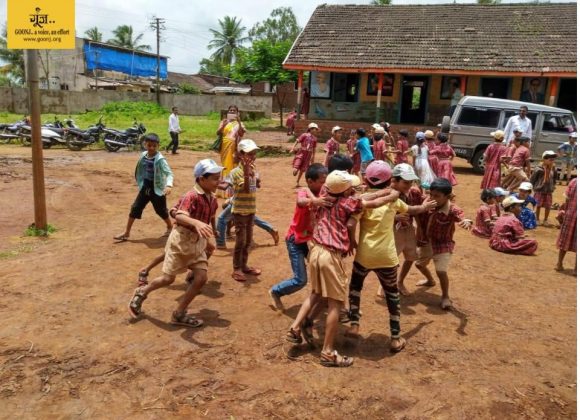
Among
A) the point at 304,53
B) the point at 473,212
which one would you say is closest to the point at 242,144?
the point at 473,212

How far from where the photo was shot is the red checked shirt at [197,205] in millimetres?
4316

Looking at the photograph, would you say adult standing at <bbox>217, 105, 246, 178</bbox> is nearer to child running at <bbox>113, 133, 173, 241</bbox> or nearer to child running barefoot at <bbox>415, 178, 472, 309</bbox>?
child running at <bbox>113, 133, 173, 241</bbox>

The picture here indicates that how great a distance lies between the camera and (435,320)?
4816 millimetres

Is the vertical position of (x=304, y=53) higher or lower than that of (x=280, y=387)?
higher

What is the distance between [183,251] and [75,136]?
600 inches

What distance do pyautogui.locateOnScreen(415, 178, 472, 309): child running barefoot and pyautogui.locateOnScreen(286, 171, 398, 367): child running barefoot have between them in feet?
3.02

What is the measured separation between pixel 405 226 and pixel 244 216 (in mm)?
1746

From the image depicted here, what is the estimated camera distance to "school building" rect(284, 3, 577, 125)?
19.2 m

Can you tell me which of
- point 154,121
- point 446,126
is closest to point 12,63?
point 154,121

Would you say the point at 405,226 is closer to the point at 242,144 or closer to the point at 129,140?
the point at 242,144

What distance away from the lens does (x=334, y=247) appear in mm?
3801

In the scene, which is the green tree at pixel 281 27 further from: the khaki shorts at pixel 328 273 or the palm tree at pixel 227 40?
the khaki shorts at pixel 328 273

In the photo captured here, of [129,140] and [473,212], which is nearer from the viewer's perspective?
[473,212]

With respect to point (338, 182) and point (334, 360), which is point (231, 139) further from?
point (334, 360)
